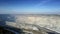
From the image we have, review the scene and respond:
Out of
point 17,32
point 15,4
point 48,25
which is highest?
point 15,4

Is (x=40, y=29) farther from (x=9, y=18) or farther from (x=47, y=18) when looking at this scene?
(x=9, y=18)

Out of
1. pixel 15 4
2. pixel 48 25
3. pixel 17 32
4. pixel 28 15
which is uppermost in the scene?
pixel 15 4

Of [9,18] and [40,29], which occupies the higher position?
[9,18]

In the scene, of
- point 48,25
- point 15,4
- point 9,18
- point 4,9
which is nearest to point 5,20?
point 9,18

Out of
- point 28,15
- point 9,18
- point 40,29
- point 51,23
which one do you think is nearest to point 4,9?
point 9,18

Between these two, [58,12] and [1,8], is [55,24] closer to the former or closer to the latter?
[58,12]

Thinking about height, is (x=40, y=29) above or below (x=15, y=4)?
below
